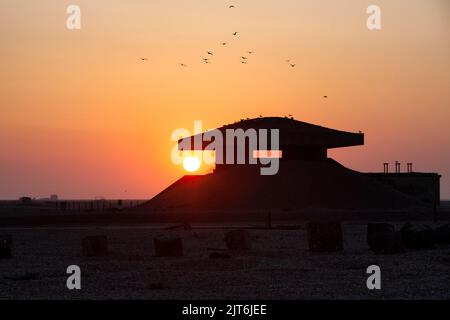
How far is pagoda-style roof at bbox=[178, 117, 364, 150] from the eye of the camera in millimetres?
86062

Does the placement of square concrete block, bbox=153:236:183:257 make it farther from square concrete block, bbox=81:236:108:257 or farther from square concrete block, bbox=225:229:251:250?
square concrete block, bbox=225:229:251:250

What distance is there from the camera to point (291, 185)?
82.2 meters

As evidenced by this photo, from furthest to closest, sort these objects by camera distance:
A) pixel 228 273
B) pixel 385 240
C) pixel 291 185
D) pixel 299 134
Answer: pixel 299 134 < pixel 291 185 < pixel 385 240 < pixel 228 273

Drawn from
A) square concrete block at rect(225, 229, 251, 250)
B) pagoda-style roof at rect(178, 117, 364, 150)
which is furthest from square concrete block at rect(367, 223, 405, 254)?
pagoda-style roof at rect(178, 117, 364, 150)

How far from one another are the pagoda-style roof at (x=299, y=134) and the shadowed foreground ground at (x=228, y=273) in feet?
162

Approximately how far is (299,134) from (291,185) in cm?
652

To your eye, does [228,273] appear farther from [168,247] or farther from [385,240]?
[385,240]

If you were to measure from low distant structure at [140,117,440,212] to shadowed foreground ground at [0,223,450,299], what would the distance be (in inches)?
1698

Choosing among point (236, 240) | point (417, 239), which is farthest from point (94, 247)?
point (417, 239)

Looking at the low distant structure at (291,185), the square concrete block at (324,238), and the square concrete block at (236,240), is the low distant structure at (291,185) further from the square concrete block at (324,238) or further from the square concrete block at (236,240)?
the square concrete block at (324,238)
